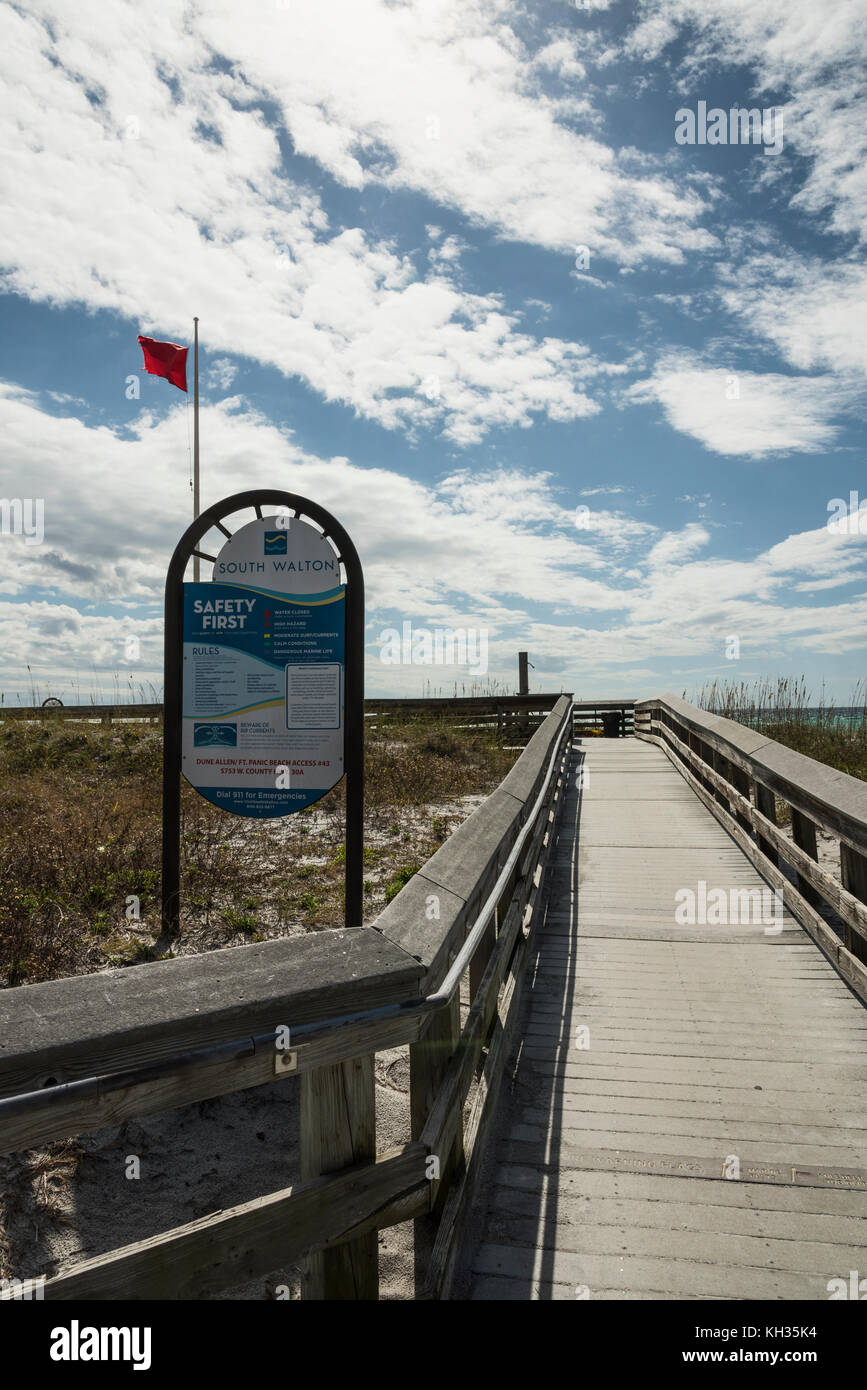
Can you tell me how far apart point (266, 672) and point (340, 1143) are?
339 centimetres

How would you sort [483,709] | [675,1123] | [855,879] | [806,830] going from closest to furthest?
[675,1123] → [855,879] → [806,830] → [483,709]

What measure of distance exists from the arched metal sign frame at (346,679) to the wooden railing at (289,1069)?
218 cm

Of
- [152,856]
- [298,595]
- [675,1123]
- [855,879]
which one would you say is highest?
[298,595]

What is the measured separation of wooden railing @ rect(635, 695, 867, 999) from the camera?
4.58 meters

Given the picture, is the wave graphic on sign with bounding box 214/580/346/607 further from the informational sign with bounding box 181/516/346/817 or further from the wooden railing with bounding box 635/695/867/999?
the wooden railing with bounding box 635/695/867/999

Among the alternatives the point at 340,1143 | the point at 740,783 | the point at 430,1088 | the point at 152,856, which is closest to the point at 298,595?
the point at 152,856

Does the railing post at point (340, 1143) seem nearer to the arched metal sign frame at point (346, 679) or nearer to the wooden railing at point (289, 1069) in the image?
the wooden railing at point (289, 1069)

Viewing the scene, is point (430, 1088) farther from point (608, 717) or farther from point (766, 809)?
point (608, 717)

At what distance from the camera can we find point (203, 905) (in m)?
5.91

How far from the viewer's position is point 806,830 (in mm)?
5832

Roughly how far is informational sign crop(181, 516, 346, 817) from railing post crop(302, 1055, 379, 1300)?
9.80 ft

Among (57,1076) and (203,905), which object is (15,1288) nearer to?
(57,1076)

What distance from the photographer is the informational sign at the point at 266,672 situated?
4.95 meters

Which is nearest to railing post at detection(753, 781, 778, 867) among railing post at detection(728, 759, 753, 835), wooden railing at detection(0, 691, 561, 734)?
railing post at detection(728, 759, 753, 835)
